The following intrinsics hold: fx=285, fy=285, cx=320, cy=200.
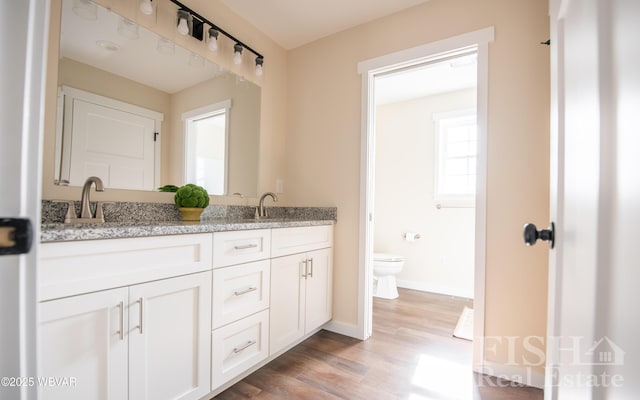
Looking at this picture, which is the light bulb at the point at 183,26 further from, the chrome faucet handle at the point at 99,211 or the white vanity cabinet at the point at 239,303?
the white vanity cabinet at the point at 239,303

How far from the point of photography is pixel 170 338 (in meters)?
1.22

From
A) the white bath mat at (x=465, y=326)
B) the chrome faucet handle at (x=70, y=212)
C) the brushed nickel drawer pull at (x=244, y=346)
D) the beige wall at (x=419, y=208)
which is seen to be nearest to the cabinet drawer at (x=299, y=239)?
the brushed nickel drawer pull at (x=244, y=346)

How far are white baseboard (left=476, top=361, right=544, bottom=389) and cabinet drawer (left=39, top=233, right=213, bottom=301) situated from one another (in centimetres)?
178

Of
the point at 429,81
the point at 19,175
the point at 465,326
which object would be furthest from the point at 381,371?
the point at 429,81

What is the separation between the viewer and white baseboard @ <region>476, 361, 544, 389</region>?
1.64 metres

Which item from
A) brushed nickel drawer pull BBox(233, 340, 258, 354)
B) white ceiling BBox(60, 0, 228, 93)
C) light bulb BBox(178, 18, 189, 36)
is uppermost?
light bulb BBox(178, 18, 189, 36)

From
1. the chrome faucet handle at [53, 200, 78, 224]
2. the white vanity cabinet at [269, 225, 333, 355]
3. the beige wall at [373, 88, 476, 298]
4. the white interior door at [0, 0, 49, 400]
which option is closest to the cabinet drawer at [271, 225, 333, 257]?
the white vanity cabinet at [269, 225, 333, 355]

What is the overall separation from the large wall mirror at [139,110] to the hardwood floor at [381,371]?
1.30 meters

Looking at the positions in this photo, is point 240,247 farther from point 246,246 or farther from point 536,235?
point 536,235

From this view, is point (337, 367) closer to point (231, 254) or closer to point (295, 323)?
point (295, 323)

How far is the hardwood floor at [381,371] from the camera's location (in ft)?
5.09

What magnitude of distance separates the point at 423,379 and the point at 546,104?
1.75 m

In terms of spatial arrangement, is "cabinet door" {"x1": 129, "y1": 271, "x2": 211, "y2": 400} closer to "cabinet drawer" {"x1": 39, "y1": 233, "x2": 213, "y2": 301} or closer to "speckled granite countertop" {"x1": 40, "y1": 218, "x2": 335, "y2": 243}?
"cabinet drawer" {"x1": 39, "y1": 233, "x2": 213, "y2": 301}

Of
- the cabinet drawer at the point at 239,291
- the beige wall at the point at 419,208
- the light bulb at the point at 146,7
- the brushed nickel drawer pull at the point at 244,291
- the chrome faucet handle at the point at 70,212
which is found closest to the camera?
the chrome faucet handle at the point at 70,212
